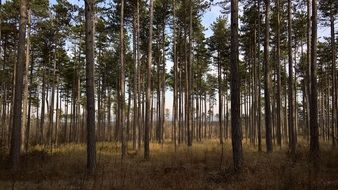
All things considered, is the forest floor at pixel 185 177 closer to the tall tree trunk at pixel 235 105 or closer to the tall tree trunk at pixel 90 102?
the tall tree trunk at pixel 235 105

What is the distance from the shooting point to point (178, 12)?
88.3 feet

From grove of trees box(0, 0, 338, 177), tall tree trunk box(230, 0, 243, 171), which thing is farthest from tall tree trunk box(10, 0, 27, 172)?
tall tree trunk box(230, 0, 243, 171)

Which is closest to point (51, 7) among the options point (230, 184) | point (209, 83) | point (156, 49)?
point (156, 49)

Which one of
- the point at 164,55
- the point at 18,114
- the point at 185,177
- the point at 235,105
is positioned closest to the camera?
the point at 185,177

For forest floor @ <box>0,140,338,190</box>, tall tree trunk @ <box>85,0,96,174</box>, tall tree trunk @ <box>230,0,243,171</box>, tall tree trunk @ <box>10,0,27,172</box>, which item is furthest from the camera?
tall tree trunk @ <box>10,0,27,172</box>

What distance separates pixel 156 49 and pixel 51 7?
9569 millimetres

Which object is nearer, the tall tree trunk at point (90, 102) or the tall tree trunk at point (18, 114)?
the tall tree trunk at point (90, 102)

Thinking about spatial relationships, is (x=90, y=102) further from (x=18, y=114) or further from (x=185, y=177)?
(x=185, y=177)

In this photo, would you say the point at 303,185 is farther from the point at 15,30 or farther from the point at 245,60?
the point at 245,60

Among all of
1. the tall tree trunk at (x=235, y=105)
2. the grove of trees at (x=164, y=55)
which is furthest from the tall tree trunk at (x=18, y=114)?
the tall tree trunk at (x=235, y=105)

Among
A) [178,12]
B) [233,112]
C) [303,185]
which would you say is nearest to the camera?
[303,185]

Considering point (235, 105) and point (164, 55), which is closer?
point (235, 105)

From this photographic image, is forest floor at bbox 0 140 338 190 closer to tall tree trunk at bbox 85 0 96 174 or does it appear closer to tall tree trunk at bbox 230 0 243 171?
tall tree trunk at bbox 230 0 243 171

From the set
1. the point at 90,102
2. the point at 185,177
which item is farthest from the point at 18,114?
the point at 185,177
